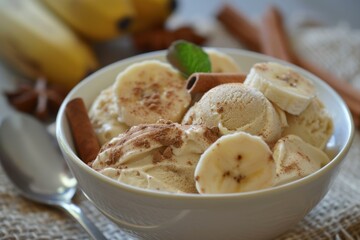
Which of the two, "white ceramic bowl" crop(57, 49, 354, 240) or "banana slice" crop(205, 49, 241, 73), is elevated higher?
"banana slice" crop(205, 49, 241, 73)

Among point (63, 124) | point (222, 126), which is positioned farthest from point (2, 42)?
point (222, 126)

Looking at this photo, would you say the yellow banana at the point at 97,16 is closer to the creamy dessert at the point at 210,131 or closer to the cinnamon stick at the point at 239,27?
the cinnamon stick at the point at 239,27

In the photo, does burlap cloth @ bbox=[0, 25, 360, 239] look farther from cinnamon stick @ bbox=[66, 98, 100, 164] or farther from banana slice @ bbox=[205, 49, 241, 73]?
banana slice @ bbox=[205, 49, 241, 73]

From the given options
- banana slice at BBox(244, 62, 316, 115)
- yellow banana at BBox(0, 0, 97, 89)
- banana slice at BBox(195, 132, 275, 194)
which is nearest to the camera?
banana slice at BBox(195, 132, 275, 194)

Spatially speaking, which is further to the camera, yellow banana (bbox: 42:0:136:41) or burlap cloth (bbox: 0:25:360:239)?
yellow banana (bbox: 42:0:136:41)

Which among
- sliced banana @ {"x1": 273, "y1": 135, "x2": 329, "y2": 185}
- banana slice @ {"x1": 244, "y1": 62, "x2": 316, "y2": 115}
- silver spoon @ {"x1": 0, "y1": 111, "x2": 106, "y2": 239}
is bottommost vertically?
silver spoon @ {"x1": 0, "y1": 111, "x2": 106, "y2": 239}

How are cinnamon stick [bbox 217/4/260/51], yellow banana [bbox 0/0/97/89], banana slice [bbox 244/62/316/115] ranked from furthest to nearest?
cinnamon stick [bbox 217/4/260/51], yellow banana [bbox 0/0/97/89], banana slice [bbox 244/62/316/115]

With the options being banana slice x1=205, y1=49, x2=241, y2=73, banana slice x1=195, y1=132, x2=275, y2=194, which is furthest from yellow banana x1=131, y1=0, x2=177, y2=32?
banana slice x1=195, y1=132, x2=275, y2=194
